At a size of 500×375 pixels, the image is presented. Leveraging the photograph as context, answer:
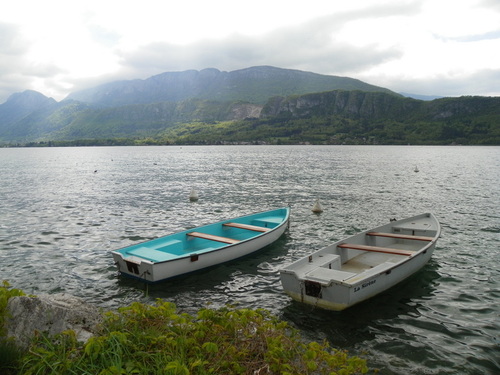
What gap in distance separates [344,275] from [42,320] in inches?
382

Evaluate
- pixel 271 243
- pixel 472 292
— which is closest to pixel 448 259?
pixel 472 292

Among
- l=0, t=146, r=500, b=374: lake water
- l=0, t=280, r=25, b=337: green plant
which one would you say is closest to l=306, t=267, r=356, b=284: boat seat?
l=0, t=146, r=500, b=374: lake water

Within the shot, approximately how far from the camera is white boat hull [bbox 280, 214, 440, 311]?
475 inches

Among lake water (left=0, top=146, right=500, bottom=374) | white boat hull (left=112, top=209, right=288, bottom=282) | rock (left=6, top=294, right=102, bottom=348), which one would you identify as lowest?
lake water (left=0, top=146, right=500, bottom=374)

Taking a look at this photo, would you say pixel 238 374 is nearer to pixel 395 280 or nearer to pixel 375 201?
pixel 395 280

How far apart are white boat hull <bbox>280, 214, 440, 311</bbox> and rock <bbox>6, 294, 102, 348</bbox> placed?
725 centimetres

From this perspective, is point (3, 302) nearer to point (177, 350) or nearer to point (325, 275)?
point (177, 350)

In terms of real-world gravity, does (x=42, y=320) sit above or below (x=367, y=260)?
above

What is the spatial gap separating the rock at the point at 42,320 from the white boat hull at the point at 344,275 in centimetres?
725

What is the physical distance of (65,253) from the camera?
64.1 feet

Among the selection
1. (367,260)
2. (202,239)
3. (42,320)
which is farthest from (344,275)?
(42,320)

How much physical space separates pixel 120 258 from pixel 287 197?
26.2 meters

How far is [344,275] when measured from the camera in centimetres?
1281

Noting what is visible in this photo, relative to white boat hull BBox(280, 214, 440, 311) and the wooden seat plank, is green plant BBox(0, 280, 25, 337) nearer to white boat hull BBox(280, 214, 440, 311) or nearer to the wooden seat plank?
white boat hull BBox(280, 214, 440, 311)
